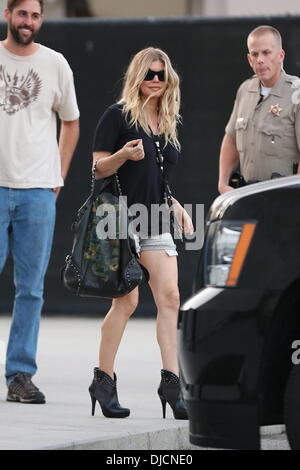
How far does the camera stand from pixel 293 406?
5.46 m

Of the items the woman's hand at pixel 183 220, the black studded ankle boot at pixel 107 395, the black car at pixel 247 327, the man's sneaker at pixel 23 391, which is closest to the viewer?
the black car at pixel 247 327

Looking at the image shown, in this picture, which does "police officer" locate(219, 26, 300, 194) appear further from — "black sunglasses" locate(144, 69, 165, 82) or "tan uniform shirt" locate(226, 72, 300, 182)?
"black sunglasses" locate(144, 69, 165, 82)

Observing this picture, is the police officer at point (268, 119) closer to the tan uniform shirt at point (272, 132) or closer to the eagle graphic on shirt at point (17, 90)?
the tan uniform shirt at point (272, 132)

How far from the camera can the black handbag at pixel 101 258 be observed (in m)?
7.13

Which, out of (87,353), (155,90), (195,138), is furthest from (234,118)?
(195,138)

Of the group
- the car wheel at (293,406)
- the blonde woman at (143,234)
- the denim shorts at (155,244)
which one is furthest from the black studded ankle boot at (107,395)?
the car wheel at (293,406)

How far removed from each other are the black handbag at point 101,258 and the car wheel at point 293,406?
5.89ft

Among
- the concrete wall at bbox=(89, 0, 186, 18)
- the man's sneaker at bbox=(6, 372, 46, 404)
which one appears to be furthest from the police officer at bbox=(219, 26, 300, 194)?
the concrete wall at bbox=(89, 0, 186, 18)

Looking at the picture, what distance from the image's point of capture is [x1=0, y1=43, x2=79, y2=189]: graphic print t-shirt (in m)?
7.89

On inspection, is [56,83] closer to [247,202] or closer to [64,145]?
[64,145]

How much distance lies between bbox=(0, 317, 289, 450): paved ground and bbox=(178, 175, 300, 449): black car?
952 millimetres

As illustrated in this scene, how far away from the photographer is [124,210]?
7215 mm

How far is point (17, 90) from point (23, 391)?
1.70 meters
